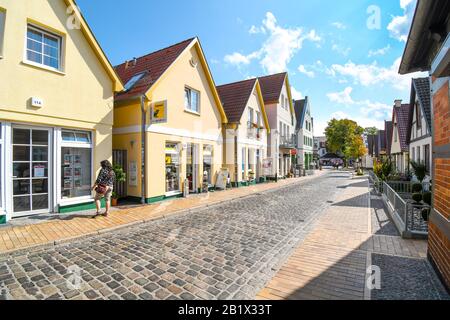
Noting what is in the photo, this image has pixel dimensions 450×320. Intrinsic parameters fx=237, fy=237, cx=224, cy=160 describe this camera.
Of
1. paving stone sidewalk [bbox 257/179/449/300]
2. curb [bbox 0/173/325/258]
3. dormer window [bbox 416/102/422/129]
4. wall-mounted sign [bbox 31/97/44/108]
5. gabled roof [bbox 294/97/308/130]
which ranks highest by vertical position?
gabled roof [bbox 294/97/308/130]

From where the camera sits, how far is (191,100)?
1241 cm

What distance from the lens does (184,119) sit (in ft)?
38.1

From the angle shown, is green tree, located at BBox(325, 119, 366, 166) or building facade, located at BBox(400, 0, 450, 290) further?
green tree, located at BBox(325, 119, 366, 166)

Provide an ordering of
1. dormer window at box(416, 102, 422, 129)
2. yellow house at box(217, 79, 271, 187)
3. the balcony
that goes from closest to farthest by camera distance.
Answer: dormer window at box(416, 102, 422, 129) < yellow house at box(217, 79, 271, 187) < the balcony

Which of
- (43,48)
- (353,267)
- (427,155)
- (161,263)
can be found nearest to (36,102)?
(43,48)

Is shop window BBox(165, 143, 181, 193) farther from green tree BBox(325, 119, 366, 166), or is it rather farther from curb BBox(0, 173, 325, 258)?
green tree BBox(325, 119, 366, 166)

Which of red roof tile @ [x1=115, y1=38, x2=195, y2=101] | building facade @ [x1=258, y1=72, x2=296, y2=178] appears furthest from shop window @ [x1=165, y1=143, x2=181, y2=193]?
building facade @ [x1=258, y1=72, x2=296, y2=178]

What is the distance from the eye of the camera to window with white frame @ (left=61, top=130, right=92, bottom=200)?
7730 mm

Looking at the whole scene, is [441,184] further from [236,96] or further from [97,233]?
[236,96]

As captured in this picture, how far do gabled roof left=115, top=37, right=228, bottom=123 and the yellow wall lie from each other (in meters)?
1.34

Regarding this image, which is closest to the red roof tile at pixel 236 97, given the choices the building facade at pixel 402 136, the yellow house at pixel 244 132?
the yellow house at pixel 244 132

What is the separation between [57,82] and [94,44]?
192cm

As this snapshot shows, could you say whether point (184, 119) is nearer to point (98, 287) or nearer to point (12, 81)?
point (12, 81)

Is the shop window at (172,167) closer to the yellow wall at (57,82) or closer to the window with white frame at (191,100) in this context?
the window with white frame at (191,100)
